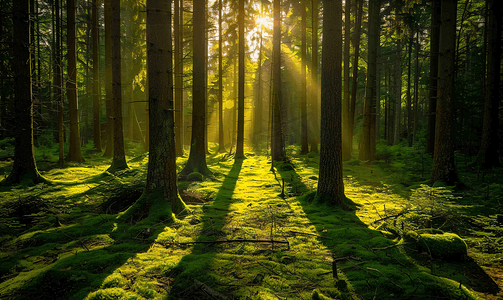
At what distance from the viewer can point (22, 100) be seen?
8898mm

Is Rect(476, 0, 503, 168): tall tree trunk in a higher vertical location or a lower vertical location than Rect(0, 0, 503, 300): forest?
higher

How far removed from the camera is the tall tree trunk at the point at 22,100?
8703mm

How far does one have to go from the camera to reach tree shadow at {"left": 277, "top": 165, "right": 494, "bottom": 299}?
3.39 m

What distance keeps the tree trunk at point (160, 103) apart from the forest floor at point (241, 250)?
848 millimetres

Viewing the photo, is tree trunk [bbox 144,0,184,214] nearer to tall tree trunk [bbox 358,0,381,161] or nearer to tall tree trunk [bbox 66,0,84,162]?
tall tree trunk [bbox 66,0,84,162]

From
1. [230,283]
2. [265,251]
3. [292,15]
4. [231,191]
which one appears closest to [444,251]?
[265,251]

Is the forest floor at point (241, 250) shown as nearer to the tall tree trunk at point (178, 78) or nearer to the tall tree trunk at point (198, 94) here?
the tall tree trunk at point (198, 94)

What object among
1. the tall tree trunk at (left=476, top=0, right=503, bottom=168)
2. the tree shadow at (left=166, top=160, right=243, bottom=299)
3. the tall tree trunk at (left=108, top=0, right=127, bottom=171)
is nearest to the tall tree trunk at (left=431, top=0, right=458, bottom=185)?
the tall tree trunk at (left=476, top=0, right=503, bottom=168)

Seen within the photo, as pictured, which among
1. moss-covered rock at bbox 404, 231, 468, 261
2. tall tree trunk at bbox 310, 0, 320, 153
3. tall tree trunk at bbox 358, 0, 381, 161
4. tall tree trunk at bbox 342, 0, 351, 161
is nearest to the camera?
moss-covered rock at bbox 404, 231, 468, 261

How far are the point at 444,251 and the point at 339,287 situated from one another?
232cm

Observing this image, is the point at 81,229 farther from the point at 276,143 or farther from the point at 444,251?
the point at 276,143

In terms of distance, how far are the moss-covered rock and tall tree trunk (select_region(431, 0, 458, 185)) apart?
544 centimetres

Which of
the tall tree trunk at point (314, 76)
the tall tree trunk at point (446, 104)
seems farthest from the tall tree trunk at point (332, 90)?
the tall tree trunk at point (314, 76)

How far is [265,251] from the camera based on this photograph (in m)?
4.66
